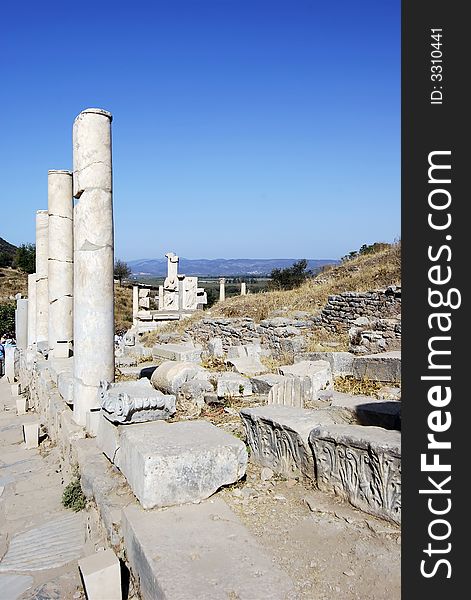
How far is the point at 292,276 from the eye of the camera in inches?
1451

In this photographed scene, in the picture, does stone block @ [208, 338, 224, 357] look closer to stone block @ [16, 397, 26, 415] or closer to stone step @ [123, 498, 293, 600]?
stone block @ [16, 397, 26, 415]

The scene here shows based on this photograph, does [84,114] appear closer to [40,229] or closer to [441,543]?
[441,543]

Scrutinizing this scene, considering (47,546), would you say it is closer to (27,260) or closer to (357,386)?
(357,386)

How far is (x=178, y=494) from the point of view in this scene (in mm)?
3889

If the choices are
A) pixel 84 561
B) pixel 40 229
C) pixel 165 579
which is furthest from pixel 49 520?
pixel 40 229

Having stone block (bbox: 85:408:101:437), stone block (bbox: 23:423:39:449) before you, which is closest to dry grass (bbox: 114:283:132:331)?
stone block (bbox: 23:423:39:449)

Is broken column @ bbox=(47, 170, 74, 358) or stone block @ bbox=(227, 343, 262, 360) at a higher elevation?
broken column @ bbox=(47, 170, 74, 358)

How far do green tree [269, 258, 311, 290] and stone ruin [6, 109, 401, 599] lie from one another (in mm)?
24138

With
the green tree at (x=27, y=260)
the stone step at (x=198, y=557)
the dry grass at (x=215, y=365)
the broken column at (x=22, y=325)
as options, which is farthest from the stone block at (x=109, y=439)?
the green tree at (x=27, y=260)

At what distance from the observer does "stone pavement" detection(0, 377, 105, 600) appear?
4.01m

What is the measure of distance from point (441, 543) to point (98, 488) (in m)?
2.86

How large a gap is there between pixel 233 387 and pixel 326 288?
1398cm

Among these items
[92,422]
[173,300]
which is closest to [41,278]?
[92,422]

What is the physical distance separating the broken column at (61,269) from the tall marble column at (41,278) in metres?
3.54
